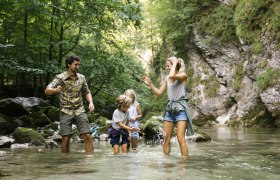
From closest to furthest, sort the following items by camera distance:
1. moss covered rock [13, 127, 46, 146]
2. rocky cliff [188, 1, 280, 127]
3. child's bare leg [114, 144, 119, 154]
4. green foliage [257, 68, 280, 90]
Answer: child's bare leg [114, 144, 119, 154] → moss covered rock [13, 127, 46, 146] → green foliage [257, 68, 280, 90] → rocky cliff [188, 1, 280, 127]

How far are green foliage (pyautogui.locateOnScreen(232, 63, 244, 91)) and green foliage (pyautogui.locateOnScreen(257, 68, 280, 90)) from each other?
15.4ft

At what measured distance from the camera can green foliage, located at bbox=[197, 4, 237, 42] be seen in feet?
90.6

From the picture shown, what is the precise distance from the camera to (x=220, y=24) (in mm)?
28391

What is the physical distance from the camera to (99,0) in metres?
16.7

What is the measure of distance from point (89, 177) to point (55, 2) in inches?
496

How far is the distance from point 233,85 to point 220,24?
16.1ft

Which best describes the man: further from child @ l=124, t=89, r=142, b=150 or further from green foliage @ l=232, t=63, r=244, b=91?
green foliage @ l=232, t=63, r=244, b=91

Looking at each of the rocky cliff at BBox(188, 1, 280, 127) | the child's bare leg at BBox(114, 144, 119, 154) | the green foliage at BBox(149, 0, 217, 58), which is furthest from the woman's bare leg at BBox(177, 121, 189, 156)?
the green foliage at BBox(149, 0, 217, 58)

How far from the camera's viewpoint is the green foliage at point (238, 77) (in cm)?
2580

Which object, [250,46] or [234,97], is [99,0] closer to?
[250,46]

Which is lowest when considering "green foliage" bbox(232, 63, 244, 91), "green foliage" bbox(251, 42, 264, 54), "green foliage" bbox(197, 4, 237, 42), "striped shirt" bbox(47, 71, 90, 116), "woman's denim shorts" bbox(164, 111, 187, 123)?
"woman's denim shorts" bbox(164, 111, 187, 123)

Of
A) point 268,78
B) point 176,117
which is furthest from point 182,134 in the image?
point 268,78

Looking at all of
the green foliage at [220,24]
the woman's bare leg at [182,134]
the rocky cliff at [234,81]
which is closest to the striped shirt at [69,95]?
the woman's bare leg at [182,134]

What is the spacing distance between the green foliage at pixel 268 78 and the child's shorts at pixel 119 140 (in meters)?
13.9
